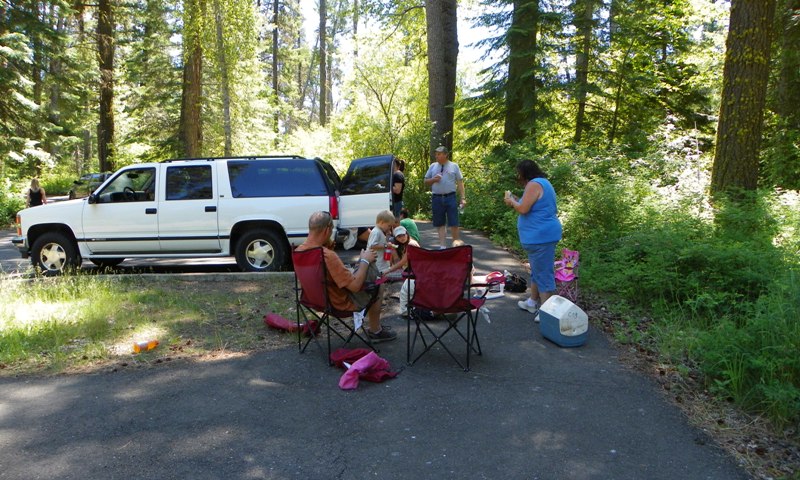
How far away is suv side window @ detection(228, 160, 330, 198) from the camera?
917 centimetres

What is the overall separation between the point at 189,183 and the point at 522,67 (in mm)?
11207

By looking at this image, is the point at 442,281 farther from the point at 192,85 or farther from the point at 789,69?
the point at 192,85

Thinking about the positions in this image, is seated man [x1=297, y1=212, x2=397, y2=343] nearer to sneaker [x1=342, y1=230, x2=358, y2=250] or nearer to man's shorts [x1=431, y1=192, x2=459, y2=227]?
man's shorts [x1=431, y1=192, x2=459, y2=227]

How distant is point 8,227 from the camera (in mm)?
19047

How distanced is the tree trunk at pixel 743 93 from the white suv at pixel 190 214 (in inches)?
256

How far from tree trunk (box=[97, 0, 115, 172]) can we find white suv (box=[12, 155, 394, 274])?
53.4 ft

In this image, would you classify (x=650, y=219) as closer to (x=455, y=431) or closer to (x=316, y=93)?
(x=455, y=431)

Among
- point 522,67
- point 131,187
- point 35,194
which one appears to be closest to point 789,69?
point 522,67

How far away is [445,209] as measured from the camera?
967 cm

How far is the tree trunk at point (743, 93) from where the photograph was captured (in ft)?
28.0

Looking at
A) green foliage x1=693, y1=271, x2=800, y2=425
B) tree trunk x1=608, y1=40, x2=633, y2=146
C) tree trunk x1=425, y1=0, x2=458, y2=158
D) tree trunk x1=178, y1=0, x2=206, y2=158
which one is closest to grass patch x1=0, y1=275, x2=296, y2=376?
green foliage x1=693, y1=271, x2=800, y2=425

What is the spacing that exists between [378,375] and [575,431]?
170cm

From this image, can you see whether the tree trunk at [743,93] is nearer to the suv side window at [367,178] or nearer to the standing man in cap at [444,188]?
the standing man in cap at [444,188]

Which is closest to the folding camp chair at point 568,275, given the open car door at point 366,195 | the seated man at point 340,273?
the seated man at point 340,273
